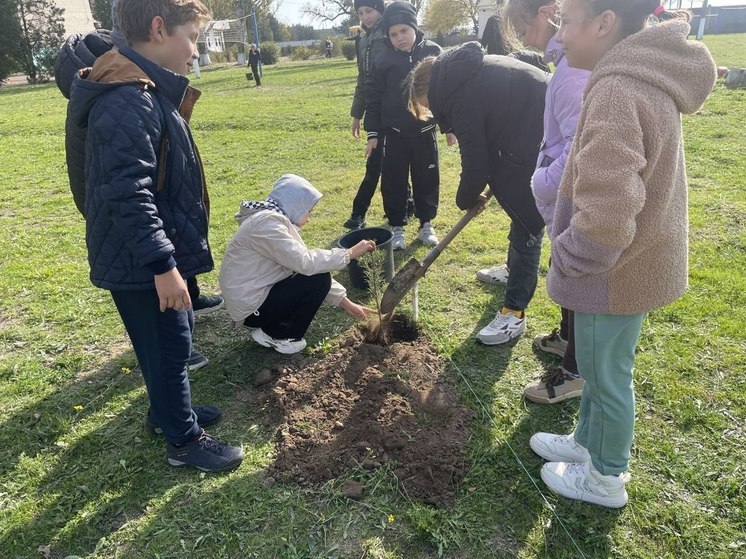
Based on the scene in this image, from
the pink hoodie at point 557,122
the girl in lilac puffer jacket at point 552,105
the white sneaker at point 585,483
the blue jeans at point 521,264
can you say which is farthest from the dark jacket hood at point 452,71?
the white sneaker at point 585,483

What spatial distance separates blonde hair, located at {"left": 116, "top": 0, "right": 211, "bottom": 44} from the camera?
2014 millimetres

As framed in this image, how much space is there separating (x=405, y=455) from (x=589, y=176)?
157cm

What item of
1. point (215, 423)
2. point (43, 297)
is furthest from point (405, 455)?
point (43, 297)

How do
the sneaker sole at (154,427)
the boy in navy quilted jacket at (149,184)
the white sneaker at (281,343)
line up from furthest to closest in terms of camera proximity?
the white sneaker at (281,343) < the sneaker sole at (154,427) < the boy in navy quilted jacket at (149,184)

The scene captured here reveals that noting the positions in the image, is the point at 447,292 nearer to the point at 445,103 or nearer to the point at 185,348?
the point at 445,103

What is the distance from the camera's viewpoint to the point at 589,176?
1.63 metres

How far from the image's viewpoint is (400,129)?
460 cm

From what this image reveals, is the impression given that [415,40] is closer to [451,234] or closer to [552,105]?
[451,234]

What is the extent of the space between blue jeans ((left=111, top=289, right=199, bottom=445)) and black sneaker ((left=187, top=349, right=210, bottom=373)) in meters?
0.86

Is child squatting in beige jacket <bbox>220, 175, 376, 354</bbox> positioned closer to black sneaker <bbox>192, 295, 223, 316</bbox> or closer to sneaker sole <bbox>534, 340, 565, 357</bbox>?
black sneaker <bbox>192, 295, 223, 316</bbox>

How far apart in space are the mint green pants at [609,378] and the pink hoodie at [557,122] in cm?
54

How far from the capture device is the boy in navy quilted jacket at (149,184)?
6.42 ft

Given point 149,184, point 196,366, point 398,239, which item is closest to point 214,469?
point 196,366

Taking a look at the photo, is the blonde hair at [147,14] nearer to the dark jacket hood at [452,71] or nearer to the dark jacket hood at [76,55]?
the dark jacket hood at [76,55]
